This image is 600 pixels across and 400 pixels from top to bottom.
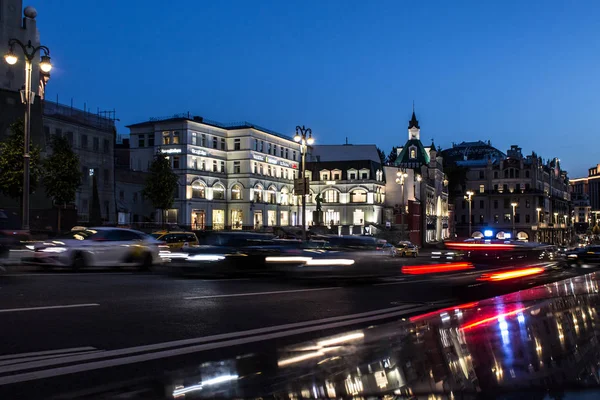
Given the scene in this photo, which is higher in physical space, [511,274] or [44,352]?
[44,352]

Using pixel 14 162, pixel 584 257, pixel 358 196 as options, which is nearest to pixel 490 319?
pixel 584 257

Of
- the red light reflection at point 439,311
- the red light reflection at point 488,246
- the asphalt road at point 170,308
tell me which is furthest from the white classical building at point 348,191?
the red light reflection at point 439,311

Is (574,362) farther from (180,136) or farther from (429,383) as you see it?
(180,136)

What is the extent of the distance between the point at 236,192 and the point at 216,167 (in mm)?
4428

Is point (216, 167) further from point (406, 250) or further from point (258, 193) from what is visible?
point (406, 250)

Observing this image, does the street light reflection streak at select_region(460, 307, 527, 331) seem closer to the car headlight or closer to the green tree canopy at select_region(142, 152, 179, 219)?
the car headlight

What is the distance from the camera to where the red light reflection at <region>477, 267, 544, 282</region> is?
895 inches

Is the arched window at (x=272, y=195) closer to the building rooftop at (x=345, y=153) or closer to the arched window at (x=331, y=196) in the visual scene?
the arched window at (x=331, y=196)

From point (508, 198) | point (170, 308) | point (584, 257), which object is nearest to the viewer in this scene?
point (170, 308)

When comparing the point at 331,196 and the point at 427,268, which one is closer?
the point at 427,268

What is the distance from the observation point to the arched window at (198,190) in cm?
7975

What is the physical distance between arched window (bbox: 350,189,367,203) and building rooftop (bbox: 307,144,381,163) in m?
6.42

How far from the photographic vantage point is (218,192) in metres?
83.8

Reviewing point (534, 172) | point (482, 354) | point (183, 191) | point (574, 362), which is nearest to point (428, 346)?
point (482, 354)
